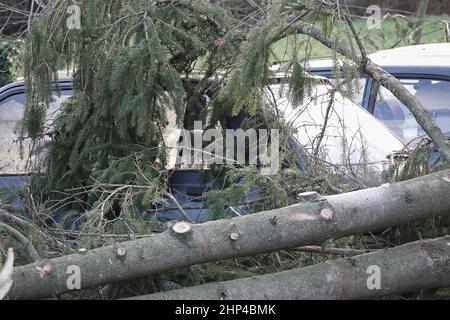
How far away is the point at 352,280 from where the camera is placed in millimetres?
3557

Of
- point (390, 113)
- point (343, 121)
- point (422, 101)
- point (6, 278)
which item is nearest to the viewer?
point (6, 278)

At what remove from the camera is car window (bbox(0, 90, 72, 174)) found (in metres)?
5.47

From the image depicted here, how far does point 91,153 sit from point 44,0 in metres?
1.56

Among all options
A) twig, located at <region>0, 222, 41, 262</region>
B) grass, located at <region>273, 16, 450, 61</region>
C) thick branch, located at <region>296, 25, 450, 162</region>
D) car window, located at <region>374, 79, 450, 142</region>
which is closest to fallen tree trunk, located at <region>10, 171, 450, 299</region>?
twig, located at <region>0, 222, 41, 262</region>

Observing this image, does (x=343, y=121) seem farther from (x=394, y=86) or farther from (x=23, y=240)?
(x=23, y=240)

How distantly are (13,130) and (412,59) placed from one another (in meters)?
3.11

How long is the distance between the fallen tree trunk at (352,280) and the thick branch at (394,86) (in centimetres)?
71

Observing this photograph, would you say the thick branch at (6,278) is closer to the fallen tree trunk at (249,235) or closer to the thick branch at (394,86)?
→ the fallen tree trunk at (249,235)

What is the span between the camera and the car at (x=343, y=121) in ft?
15.5

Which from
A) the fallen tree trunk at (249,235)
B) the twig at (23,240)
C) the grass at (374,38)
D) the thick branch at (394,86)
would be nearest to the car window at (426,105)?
the grass at (374,38)

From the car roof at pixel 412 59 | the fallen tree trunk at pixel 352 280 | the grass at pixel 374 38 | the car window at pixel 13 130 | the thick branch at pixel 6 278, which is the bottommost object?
the fallen tree trunk at pixel 352 280

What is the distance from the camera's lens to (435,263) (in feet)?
11.9

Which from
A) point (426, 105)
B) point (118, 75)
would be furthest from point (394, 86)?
point (118, 75)

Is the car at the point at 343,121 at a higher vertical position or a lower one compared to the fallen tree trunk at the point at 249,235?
higher
